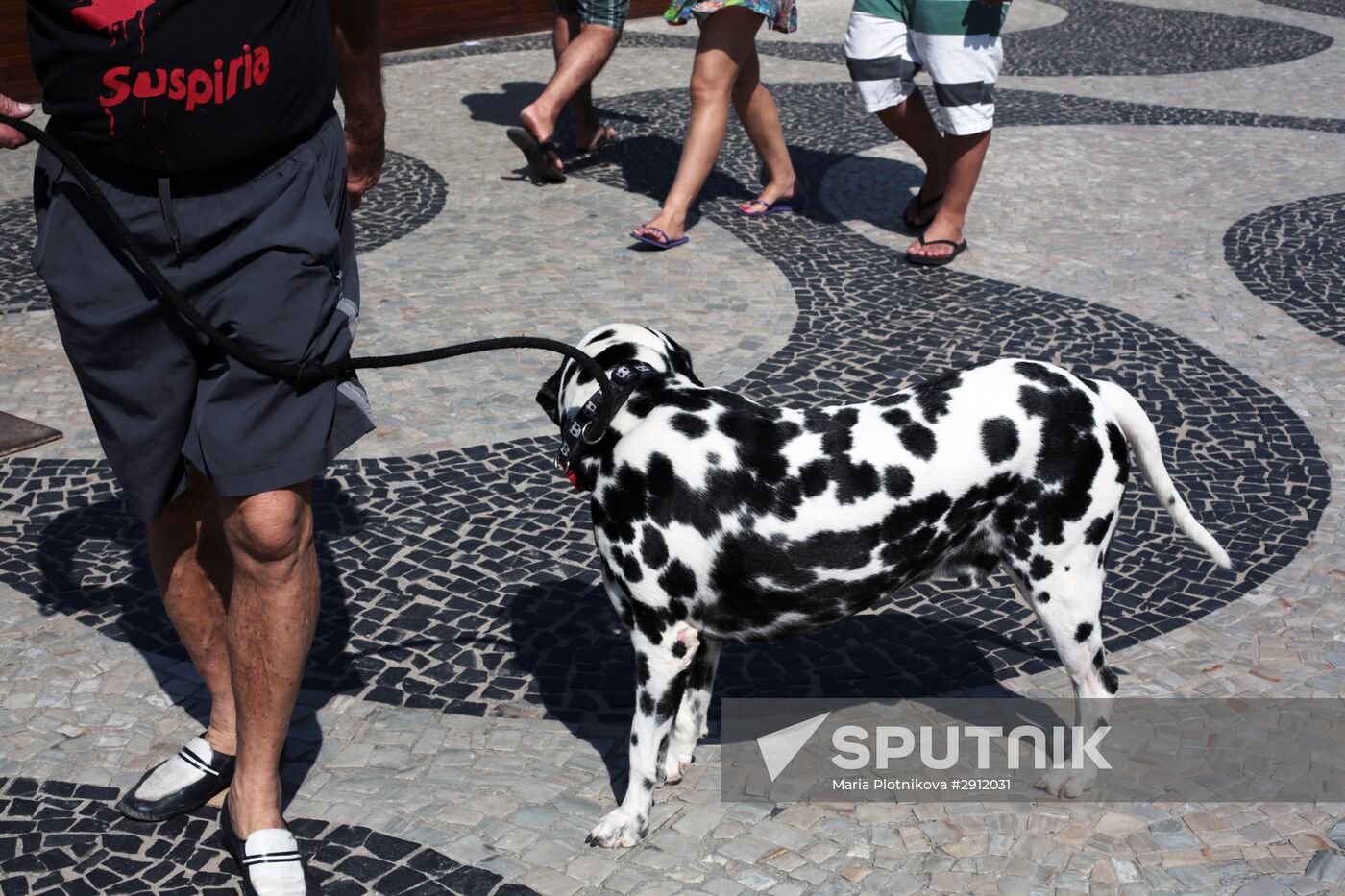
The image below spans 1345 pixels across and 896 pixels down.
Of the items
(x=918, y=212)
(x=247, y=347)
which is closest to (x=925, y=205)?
(x=918, y=212)

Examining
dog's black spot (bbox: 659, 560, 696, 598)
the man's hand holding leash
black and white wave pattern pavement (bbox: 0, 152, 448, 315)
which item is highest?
the man's hand holding leash

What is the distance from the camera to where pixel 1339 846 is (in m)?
3.36

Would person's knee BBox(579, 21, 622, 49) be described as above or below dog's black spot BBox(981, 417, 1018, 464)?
below

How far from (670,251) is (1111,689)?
453 cm

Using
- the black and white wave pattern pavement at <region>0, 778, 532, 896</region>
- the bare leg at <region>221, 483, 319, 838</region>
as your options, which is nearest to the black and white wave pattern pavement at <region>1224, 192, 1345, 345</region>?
the black and white wave pattern pavement at <region>0, 778, 532, 896</region>

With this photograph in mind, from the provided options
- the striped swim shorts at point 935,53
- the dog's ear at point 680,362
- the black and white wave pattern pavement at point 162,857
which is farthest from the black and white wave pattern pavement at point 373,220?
the dog's ear at point 680,362

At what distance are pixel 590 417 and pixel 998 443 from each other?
904 millimetres

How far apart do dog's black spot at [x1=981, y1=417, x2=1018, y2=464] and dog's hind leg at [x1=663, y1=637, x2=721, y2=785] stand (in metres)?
0.87

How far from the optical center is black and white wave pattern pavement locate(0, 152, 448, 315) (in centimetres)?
680

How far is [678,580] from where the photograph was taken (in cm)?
318

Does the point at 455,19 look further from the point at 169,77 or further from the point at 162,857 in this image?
the point at 162,857

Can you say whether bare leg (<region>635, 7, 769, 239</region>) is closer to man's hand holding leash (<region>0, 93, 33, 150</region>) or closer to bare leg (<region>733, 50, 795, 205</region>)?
bare leg (<region>733, 50, 795, 205</region>)

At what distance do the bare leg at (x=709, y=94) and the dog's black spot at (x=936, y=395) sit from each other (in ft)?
14.2

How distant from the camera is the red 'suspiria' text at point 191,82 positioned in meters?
2.84
